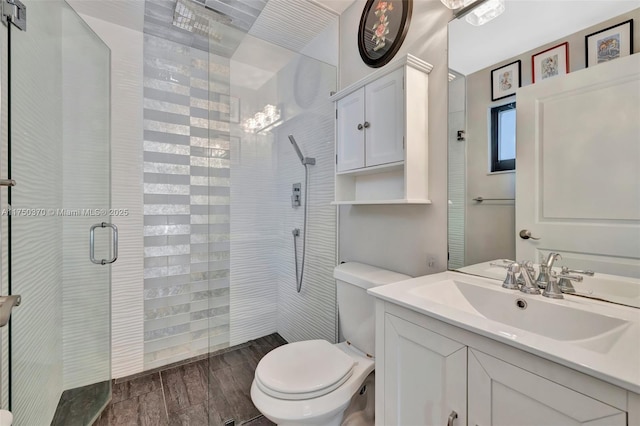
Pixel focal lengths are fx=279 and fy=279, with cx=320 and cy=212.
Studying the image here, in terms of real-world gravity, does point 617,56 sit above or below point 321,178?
above

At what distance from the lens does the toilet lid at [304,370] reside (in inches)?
43.8

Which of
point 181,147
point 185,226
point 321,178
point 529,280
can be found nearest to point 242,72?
point 181,147

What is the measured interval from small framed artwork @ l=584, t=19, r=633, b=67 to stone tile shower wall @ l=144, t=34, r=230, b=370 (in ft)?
5.89

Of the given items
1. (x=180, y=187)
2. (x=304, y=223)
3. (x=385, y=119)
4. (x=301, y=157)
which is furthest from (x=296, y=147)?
(x=180, y=187)

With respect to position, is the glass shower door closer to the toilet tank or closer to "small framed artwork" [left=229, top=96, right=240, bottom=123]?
"small framed artwork" [left=229, top=96, right=240, bottom=123]

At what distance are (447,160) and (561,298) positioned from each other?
67 centimetres

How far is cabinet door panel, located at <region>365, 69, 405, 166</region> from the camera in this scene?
4.26 feet

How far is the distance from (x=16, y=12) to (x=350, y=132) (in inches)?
59.0

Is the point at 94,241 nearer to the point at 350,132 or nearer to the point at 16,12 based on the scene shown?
the point at 16,12

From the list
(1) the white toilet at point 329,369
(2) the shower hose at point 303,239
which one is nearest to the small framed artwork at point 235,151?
(2) the shower hose at point 303,239

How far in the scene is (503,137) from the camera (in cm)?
110

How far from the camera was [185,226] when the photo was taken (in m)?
2.13

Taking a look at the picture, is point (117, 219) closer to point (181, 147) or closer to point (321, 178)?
point (181, 147)

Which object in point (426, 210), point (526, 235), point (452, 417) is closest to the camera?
point (452, 417)
